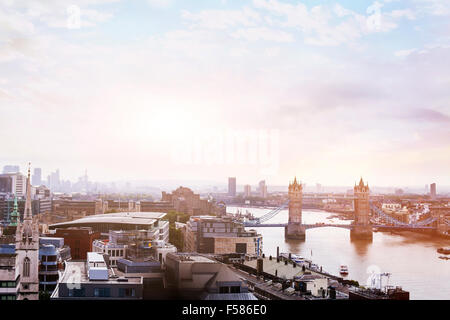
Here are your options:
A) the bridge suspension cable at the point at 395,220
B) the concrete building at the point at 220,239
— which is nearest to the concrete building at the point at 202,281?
the concrete building at the point at 220,239

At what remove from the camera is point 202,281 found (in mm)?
→ 3070

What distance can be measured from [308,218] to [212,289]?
15.5 m

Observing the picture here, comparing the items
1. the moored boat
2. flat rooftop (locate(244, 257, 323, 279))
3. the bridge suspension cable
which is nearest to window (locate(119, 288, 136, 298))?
flat rooftop (locate(244, 257, 323, 279))

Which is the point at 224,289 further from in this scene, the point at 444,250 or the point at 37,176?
the point at 444,250

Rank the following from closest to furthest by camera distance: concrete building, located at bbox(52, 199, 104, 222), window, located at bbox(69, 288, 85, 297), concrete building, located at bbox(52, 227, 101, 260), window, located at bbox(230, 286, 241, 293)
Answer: window, located at bbox(230, 286, 241, 293) < window, located at bbox(69, 288, 85, 297) < concrete building, located at bbox(52, 227, 101, 260) < concrete building, located at bbox(52, 199, 104, 222)

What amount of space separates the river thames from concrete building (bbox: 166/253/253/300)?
4.40 m

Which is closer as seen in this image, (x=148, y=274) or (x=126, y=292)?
(x=126, y=292)

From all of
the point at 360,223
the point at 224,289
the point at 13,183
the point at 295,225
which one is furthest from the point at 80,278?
the point at 295,225

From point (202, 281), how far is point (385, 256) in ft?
27.2

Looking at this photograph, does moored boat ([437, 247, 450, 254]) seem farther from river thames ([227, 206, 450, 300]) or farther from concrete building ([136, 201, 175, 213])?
concrete building ([136, 201, 175, 213])

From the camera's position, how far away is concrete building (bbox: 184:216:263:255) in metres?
9.40
